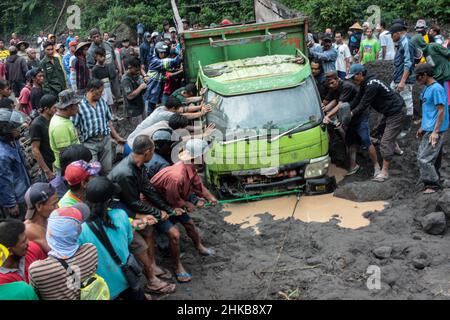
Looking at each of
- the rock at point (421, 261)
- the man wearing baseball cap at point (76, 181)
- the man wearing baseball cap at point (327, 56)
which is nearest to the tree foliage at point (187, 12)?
the man wearing baseball cap at point (327, 56)

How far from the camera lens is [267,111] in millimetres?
7477

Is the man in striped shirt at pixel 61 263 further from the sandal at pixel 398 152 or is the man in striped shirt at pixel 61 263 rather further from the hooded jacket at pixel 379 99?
the sandal at pixel 398 152

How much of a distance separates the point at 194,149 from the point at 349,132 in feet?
13.4

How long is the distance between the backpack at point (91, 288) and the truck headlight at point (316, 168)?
→ 4413 mm

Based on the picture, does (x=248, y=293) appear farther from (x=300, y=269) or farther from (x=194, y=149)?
(x=194, y=149)

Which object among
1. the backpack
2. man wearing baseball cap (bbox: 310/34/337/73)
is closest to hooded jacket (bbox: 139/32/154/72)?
man wearing baseball cap (bbox: 310/34/337/73)

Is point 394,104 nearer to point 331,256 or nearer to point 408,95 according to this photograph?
point 408,95

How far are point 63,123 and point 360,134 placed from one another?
4.88 m

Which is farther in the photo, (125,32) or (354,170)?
(125,32)

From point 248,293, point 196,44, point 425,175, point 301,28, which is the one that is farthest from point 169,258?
point 301,28

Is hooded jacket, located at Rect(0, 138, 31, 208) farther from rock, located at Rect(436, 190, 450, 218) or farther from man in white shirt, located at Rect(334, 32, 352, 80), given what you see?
man in white shirt, located at Rect(334, 32, 352, 80)

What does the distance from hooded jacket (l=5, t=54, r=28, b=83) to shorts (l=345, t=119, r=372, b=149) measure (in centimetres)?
796

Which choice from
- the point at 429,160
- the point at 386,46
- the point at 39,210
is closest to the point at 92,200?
the point at 39,210

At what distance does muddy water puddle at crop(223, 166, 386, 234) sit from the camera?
6913mm
